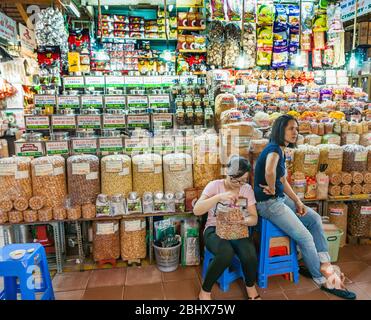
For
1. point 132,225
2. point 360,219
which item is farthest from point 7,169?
point 360,219

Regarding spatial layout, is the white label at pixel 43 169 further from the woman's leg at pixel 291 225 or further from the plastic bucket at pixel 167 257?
the woman's leg at pixel 291 225

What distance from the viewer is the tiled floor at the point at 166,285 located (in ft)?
8.34

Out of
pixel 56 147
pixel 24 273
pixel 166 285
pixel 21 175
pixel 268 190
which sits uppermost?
pixel 56 147

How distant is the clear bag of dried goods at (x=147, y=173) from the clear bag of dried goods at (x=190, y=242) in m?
0.41

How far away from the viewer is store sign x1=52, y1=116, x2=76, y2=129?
152 inches

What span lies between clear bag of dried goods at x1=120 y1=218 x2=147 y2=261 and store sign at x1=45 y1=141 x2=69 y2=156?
0.91 m

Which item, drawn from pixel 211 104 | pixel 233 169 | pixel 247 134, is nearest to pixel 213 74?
pixel 211 104

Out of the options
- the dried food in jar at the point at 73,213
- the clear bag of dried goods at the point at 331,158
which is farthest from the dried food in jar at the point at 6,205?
the clear bag of dried goods at the point at 331,158

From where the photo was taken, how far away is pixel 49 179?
9.34 feet

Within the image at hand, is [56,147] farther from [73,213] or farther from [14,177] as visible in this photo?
[73,213]

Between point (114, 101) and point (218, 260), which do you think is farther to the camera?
point (114, 101)

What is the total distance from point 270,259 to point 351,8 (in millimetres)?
4938

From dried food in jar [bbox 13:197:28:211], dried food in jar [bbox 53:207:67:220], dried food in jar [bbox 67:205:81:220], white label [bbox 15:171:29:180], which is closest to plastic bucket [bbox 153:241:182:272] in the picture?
dried food in jar [bbox 67:205:81:220]
